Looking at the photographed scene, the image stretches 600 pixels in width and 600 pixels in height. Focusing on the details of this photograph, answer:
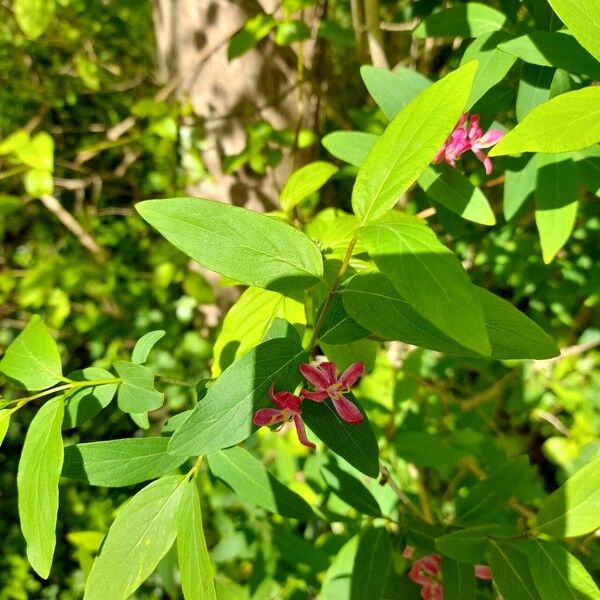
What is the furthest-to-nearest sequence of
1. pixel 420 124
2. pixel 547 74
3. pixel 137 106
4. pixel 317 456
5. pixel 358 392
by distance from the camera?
pixel 137 106 → pixel 358 392 → pixel 317 456 → pixel 547 74 → pixel 420 124

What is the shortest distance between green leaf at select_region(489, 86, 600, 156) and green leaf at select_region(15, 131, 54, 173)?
3.93 ft

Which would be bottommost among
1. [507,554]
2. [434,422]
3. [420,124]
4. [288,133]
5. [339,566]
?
[434,422]

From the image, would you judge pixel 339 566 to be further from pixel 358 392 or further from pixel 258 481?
pixel 358 392

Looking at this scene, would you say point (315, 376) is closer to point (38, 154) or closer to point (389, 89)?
point (389, 89)

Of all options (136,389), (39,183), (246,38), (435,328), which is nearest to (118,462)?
(136,389)

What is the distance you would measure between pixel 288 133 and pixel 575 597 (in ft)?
3.72

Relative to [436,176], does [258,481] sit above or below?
below

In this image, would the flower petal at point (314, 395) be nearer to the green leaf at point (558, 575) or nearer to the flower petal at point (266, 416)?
the flower petal at point (266, 416)

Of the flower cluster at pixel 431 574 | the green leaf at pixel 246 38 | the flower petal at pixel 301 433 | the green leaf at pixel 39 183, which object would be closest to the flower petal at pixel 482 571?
the flower cluster at pixel 431 574

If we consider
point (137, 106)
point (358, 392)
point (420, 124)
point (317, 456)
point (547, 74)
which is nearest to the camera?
point (420, 124)

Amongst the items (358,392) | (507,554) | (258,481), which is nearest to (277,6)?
(358,392)

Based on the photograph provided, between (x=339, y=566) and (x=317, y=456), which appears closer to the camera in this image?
(x=339, y=566)

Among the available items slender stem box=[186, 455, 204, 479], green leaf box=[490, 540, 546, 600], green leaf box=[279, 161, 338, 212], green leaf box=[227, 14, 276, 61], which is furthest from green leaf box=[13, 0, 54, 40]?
green leaf box=[490, 540, 546, 600]

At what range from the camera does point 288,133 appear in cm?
134
